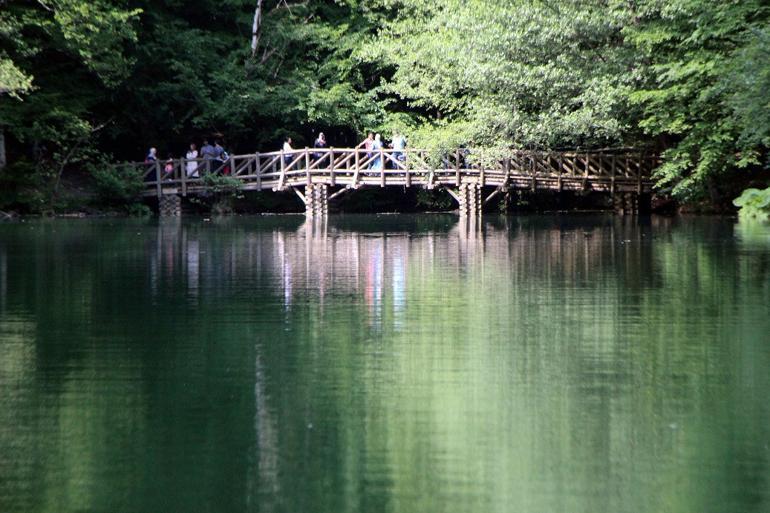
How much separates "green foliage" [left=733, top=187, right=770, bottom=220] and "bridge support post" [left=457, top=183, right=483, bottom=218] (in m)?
7.51

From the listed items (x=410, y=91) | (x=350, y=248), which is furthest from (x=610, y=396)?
(x=410, y=91)

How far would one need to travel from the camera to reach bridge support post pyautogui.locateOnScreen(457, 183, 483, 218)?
104 feet

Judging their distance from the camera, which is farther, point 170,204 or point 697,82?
point 170,204

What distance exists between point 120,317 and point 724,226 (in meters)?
15.9

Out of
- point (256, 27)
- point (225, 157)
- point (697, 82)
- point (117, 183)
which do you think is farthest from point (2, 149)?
point (697, 82)

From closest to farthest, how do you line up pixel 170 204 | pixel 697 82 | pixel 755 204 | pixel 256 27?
pixel 697 82 → pixel 755 204 → pixel 170 204 → pixel 256 27

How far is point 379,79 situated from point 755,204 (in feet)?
49.9

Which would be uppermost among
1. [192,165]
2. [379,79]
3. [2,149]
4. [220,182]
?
[379,79]

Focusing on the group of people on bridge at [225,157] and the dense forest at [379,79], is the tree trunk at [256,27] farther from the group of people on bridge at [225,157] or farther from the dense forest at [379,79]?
the group of people on bridge at [225,157]

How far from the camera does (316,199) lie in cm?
3238

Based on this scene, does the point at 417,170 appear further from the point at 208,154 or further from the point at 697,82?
the point at 697,82

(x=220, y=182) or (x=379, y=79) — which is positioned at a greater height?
(x=379, y=79)

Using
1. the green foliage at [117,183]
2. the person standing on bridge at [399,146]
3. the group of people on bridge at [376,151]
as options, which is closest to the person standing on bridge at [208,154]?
the green foliage at [117,183]

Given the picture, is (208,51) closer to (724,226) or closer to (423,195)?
(423,195)
